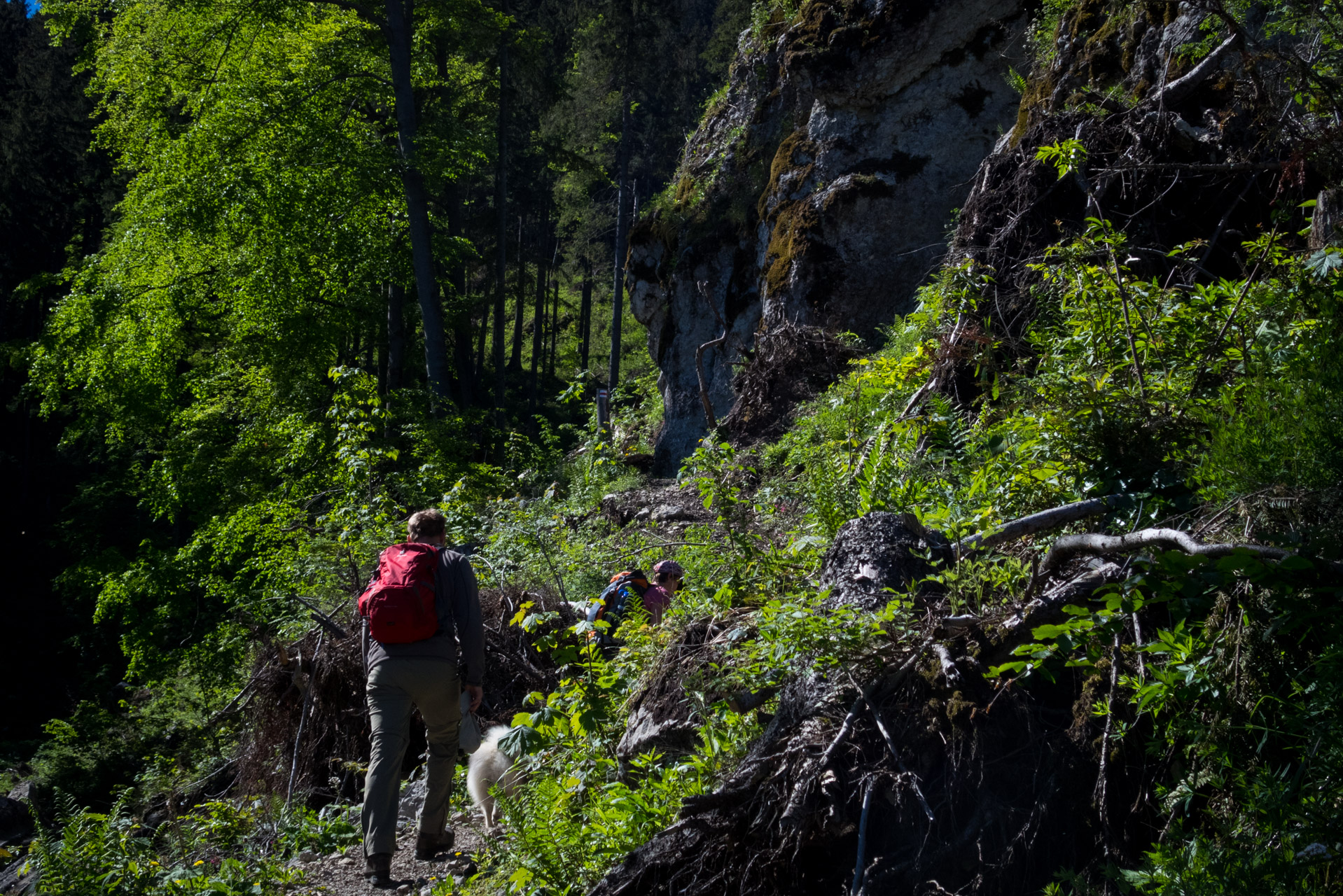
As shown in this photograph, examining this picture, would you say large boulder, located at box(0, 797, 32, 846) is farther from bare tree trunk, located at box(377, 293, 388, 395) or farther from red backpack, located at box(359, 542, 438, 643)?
red backpack, located at box(359, 542, 438, 643)

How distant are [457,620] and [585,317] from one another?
35157mm

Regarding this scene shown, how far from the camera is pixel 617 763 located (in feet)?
13.9

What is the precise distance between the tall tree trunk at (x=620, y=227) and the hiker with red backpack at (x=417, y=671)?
1714 centimetres

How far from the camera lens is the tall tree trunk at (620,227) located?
73.3 feet

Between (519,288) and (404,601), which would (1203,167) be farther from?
(519,288)

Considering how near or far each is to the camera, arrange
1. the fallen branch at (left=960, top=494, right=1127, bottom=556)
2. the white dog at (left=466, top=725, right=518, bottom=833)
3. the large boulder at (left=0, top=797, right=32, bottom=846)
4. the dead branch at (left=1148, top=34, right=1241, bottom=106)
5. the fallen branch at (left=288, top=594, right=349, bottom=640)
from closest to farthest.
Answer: the fallen branch at (left=960, top=494, right=1127, bottom=556), the white dog at (left=466, top=725, right=518, bottom=833), the dead branch at (left=1148, top=34, right=1241, bottom=106), the fallen branch at (left=288, top=594, right=349, bottom=640), the large boulder at (left=0, top=797, right=32, bottom=846)

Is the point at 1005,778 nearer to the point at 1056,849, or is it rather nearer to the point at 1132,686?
the point at 1056,849

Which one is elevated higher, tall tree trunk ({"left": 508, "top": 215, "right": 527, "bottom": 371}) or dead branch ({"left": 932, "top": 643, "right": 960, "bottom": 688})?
tall tree trunk ({"left": 508, "top": 215, "right": 527, "bottom": 371})

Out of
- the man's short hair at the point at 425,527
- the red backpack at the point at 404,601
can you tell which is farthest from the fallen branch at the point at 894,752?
the man's short hair at the point at 425,527

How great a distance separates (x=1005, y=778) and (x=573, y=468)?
12.2 meters

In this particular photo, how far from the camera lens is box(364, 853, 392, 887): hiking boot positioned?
15.3 feet

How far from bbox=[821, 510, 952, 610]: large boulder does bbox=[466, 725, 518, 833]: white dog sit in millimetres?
2467

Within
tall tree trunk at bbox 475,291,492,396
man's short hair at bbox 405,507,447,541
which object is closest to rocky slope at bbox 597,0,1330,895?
man's short hair at bbox 405,507,447,541

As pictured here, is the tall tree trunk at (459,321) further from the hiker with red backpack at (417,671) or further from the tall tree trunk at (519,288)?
the hiker with red backpack at (417,671)
